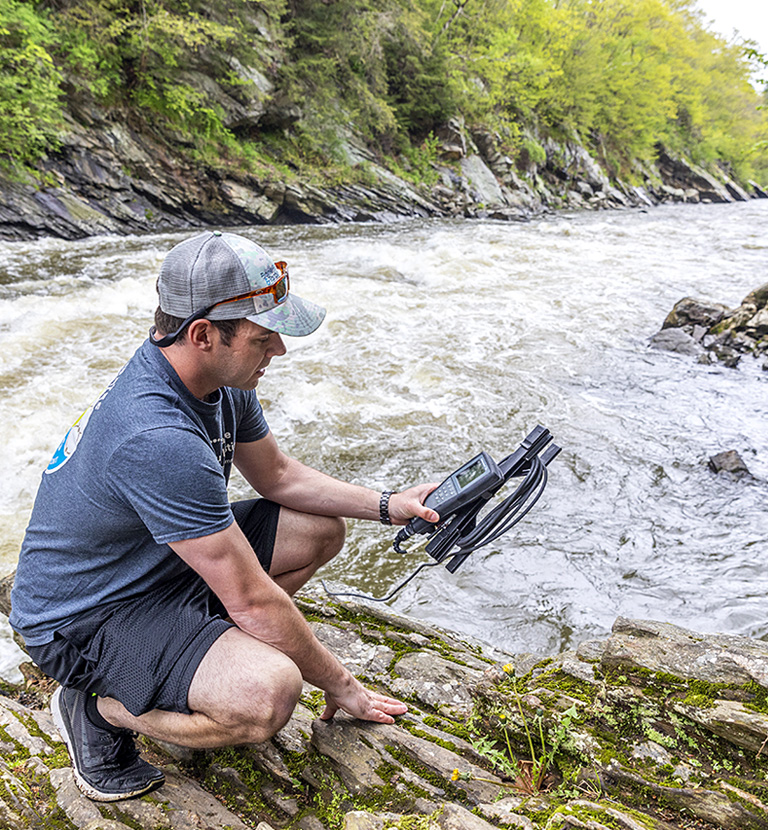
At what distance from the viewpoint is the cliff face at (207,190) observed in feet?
40.6

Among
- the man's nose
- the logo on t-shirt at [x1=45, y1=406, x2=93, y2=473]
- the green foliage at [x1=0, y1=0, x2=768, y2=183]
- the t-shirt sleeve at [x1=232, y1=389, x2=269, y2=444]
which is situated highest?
the green foliage at [x1=0, y1=0, x2=768, y2=183]

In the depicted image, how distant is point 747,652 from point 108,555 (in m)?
2.31

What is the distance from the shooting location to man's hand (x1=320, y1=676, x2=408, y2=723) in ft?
6.84

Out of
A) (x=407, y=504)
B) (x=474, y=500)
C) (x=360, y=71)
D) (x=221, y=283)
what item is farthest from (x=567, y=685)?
(x=360, y=71)

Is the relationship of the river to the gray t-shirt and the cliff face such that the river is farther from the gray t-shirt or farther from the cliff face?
the gray t-shirt

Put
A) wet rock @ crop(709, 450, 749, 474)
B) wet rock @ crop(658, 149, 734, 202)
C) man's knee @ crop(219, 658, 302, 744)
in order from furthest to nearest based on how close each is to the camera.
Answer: wet rock @ crop(658, 149, 734, 202)
wet rock @ crop(709, 450, 749, 474)
man's knee @ crop(219, 658, 302, 744)

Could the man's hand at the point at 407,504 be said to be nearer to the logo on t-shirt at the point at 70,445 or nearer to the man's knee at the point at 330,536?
the man's knee at the point at 330,536

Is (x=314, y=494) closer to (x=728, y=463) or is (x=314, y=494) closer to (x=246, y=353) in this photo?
(x=246, y=353)

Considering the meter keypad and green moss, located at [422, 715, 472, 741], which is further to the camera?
the meter keypad

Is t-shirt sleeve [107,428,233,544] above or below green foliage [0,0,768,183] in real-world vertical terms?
below

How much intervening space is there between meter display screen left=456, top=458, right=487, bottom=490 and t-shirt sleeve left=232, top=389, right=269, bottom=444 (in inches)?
34.2

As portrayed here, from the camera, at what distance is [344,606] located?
3.18 meters

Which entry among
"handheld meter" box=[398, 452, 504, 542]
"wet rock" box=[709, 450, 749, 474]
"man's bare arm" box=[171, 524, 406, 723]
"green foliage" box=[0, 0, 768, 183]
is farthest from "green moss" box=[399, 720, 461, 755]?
"green foliage" box=[0, 0, 768, 183]

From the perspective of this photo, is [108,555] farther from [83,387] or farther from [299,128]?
[299,128]
